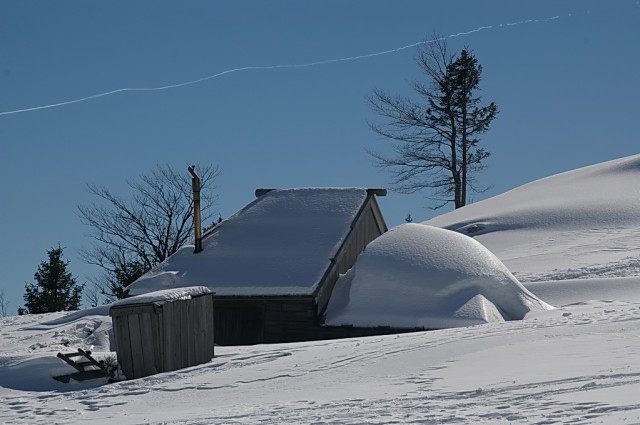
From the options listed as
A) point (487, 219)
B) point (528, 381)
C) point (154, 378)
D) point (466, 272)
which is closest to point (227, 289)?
point (466, 272)

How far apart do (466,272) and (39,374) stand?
30.0 ft

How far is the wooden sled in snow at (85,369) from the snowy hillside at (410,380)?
184 millimetres

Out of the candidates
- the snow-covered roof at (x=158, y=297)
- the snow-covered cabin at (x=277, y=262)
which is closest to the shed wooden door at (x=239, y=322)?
the snow-covered cabin at (x=277, y=262)

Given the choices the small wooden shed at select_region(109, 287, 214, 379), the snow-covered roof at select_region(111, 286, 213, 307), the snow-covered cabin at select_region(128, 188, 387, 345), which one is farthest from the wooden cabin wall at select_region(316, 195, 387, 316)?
the small wooden shed at select_region(109, 287, 214, 379)

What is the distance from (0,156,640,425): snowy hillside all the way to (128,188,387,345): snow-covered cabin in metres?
3.77

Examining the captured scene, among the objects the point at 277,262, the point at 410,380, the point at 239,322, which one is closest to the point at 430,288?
the point at 277,262

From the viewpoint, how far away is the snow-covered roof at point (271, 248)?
75.6 ft

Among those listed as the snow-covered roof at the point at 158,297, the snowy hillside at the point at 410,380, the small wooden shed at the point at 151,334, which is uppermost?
the snow-covered roof at the point at 158,297

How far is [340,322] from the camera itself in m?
21.5

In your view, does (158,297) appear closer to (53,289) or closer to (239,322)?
(239,322)

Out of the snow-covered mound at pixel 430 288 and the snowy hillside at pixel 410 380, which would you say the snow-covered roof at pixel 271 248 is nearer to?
the snow-covered mound at pixel 430 288

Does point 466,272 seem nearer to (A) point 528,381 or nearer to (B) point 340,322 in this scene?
(B) point 340,322

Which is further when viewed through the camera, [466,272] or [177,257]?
[177,257]

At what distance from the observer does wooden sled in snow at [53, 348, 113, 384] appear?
1666cm
